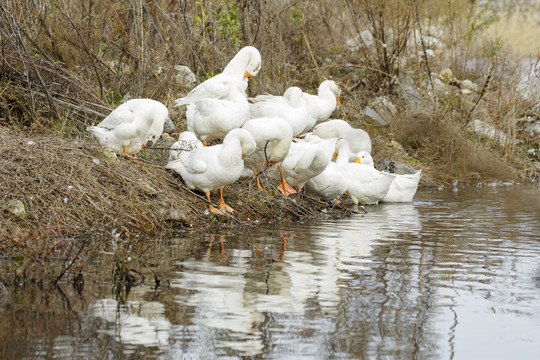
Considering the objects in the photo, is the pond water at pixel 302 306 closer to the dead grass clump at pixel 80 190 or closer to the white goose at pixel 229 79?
the dead grass clump at pixel 80 190

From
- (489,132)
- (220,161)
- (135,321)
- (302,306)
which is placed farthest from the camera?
(489,132)

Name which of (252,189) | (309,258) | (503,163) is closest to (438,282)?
(309,258)

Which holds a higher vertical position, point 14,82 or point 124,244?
point 14,82

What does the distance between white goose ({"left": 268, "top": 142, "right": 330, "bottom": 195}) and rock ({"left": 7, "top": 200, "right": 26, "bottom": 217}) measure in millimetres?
3666

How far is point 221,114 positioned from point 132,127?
113 centimetres

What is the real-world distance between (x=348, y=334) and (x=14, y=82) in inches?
311

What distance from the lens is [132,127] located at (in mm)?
8844

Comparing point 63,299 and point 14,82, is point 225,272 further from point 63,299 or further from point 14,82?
point 14,82

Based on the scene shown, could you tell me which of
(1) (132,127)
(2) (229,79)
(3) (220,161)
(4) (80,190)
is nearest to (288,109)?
(2) (229,79)

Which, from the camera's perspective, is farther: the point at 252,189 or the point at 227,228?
the point at 252,189

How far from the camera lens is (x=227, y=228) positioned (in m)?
8.21

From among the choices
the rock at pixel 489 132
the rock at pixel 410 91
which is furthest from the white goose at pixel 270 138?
the rock at pixel 489 132

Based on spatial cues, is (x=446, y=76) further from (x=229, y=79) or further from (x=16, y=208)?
(x=16, y=208)

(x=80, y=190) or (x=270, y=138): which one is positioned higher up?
(x=270, y=138)
